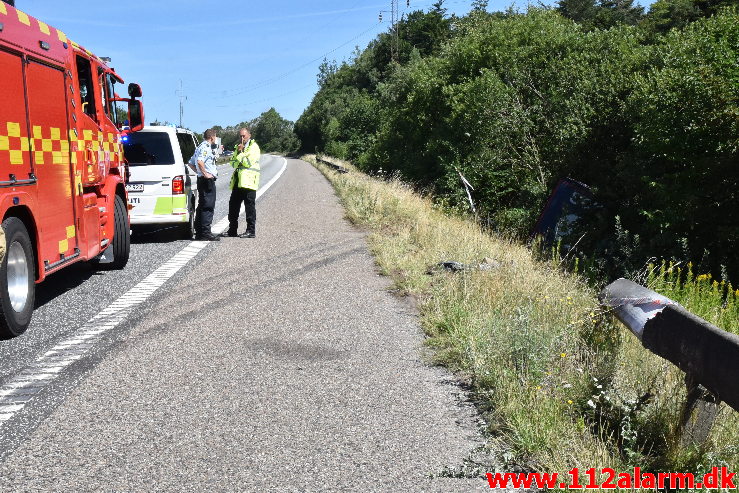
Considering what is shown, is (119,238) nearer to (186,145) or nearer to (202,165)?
(202,165)

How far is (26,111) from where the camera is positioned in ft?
21.3

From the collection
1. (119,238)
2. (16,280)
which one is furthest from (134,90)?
(16,280)

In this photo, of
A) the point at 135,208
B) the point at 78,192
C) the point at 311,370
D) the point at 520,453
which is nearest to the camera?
the point at 520,453

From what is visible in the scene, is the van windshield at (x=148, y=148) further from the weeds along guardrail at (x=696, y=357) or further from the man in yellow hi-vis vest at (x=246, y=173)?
the weeds along guardrail at (x=696, y=357)

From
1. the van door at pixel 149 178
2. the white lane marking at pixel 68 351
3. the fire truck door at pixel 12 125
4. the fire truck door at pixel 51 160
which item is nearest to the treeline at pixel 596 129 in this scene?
the white lane marking at pixel 68 351

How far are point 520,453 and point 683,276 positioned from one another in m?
9.95

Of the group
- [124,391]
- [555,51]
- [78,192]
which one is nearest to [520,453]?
[124,391]

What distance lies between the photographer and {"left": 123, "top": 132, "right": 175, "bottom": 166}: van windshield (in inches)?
483

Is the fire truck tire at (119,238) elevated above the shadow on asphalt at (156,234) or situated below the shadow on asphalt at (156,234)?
above

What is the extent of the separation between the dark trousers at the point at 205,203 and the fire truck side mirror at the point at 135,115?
230cm

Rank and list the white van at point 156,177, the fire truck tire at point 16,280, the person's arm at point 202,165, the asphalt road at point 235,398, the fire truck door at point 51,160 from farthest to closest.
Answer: the person's arm at point 202,165, the white van at point 156,177, the fire truck door at point 51,160, the fire truck tire at point 16,280, the asphalt road at point 235,398

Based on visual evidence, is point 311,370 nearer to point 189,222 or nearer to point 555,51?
point 189,222

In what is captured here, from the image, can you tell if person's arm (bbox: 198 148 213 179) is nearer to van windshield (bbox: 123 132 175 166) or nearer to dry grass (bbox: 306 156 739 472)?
van windshield (bbox: 123 132 175 166)

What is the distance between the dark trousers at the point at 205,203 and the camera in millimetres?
12625
